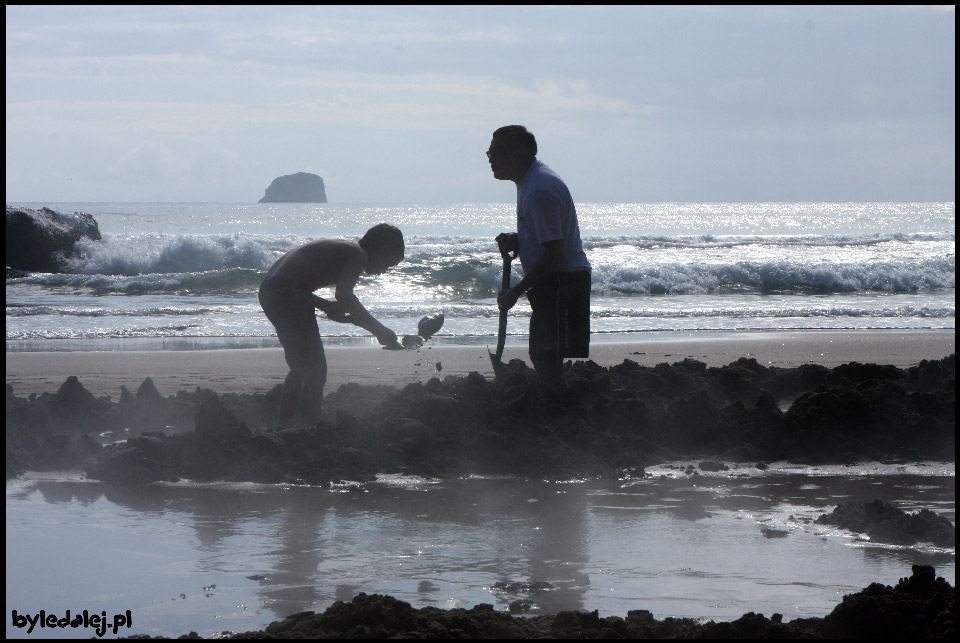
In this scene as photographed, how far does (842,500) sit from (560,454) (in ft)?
5.16

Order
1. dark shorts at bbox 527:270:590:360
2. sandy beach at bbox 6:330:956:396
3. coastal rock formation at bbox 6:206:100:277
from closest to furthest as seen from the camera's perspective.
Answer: dark shorts at bbox 527:270:590:360, sandy beach at bbox 6:330:956:396, coastal rock formation at bbox 6:206:100:277

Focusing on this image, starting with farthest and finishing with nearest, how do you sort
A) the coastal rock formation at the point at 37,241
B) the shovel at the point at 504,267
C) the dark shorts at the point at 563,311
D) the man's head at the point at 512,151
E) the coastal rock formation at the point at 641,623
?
the coastal rock formation at the point at 37,241 → the shovel at the point at 504,267 → the dark shorts at the point at 563,311 → the man's head at the point at 512,151 → the coastal rock formation at the point at 641,623

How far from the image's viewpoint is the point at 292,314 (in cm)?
574

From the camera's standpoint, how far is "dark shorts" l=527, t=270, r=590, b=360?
5645 mm

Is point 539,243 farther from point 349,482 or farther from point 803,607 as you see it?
point 803,607

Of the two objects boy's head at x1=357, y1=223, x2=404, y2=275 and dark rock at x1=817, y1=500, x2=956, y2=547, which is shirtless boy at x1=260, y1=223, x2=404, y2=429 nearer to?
boy's head at x1=357, y1=223, x2=404, y2=275

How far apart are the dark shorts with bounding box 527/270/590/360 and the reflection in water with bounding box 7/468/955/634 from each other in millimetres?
894

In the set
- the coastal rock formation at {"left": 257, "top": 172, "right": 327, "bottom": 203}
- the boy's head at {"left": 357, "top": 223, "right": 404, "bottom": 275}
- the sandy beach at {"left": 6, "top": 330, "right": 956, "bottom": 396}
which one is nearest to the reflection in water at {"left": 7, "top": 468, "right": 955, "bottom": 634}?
the boy's head at {"left": 357, "top": 223, "right": 404, "bottom": 275}

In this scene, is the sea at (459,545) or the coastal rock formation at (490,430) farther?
the coastal rock formation at (490,430)

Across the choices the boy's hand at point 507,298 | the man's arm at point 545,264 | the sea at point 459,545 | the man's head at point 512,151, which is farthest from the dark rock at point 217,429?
the man's head at point 512,151

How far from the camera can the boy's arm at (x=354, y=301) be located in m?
Result: 5.54

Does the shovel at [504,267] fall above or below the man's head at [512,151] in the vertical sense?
below

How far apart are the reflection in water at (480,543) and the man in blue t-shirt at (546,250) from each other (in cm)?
96

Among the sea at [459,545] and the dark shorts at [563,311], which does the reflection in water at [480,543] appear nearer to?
the sea at [459,545]
